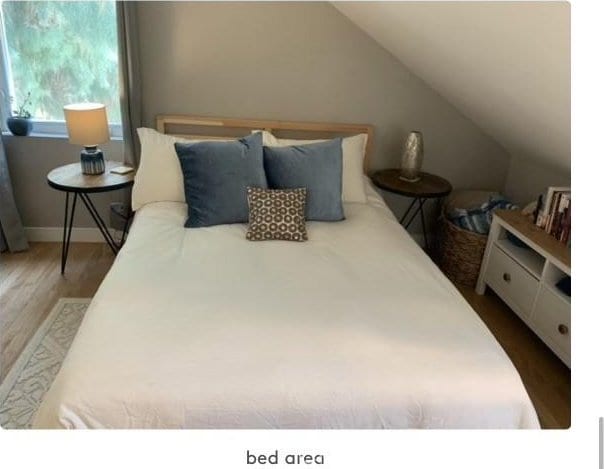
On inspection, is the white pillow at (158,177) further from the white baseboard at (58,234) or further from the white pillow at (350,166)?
the white baseboard at (58,234)

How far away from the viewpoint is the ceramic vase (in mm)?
2707

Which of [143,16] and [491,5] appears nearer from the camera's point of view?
[491,5]

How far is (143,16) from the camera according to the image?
2559 millimetres

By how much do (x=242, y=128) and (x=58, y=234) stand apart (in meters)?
1.40

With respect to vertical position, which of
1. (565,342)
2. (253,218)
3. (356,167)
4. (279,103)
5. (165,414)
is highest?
(279,103)

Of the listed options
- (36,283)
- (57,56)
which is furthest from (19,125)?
(36,283)

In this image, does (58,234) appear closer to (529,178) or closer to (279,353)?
(279,353)

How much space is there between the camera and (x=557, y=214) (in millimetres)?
2225

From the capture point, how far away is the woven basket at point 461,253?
Answer: 8.72 ft

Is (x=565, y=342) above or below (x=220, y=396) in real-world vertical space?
below
